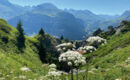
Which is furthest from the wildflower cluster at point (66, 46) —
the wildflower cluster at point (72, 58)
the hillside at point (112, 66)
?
the hillside at point (112, 66)

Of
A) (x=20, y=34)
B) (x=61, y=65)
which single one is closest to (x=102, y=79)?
(x=61, y=65)

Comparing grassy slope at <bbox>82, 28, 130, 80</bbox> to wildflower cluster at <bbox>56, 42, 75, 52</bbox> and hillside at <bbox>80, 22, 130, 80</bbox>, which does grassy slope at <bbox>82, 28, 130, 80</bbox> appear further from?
wildflower cluster at <bbox>56, 42, 75, 52</bbox>

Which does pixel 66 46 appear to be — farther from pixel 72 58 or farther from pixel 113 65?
Result: pixel 113 65

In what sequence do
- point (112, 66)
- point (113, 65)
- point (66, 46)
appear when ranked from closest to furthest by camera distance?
point (66, 46), point (112, 66), point (113, 65)

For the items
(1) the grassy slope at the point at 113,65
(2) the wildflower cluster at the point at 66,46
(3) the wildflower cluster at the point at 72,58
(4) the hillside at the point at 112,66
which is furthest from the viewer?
(1) the grassy slope at the point at 113,65

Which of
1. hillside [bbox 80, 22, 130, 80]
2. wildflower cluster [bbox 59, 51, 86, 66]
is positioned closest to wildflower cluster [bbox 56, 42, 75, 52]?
wildflower cluster [bbox 59, 51, 86, 66]

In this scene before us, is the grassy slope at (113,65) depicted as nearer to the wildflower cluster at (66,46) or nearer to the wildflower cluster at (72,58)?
the wildflower cluster at (72,58)

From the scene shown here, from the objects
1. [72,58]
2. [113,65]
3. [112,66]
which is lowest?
[72,58]

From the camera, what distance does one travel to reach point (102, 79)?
757 inches

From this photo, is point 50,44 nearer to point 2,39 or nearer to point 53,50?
point 53,50

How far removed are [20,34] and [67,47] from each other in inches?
2798

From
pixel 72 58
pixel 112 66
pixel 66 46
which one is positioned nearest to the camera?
pixel 72 58

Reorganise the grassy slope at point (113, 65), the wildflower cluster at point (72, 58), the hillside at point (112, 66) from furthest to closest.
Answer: the grassy slope at point (113, 65) < the hillside at point (112, 66) < the wildflower cluster at point (72, 58)

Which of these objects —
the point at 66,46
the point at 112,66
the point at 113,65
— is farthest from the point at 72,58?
the point at 113,65
